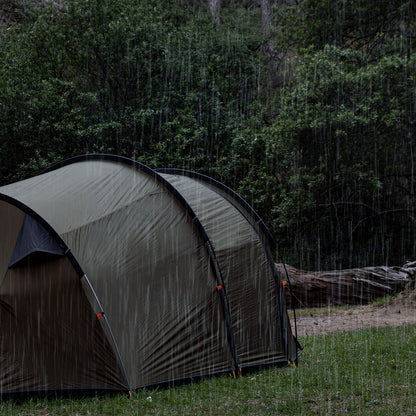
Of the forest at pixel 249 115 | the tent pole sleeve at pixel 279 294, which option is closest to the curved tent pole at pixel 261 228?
the tent pole sleeve at pixel 279 294

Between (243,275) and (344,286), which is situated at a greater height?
(243,275)

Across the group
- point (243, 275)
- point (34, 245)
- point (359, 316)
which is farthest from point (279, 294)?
point (359, 316)

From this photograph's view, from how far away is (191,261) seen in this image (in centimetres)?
579

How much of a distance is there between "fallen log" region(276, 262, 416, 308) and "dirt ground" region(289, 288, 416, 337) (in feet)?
1.58

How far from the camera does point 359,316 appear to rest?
34.0 feet

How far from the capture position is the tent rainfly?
4945mm

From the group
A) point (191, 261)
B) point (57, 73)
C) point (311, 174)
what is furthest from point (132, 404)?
point (57, 73)

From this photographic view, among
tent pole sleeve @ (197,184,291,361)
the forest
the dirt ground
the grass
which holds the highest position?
the forest

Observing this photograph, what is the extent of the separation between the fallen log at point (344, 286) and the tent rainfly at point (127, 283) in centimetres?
529

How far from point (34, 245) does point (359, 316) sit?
756 centimetres

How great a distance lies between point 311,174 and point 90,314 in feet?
36.2

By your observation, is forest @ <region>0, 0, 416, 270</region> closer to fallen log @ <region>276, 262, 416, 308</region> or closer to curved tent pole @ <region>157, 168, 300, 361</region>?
fallen log @ <region>276, 262, 416, 308</region>

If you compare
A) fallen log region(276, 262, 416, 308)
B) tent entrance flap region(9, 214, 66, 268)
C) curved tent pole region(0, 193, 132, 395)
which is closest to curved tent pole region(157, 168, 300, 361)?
curved tent pole region(0, 193, 132, 395)

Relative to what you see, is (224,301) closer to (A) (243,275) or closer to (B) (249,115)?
(A) (243,275)
